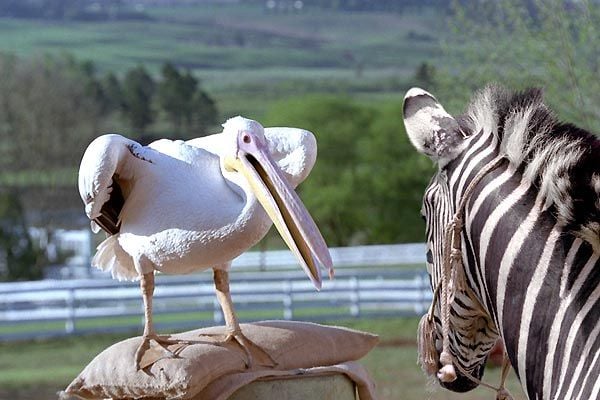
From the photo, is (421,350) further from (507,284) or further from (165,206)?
(165,206)

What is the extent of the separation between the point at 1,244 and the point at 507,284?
1183 inches

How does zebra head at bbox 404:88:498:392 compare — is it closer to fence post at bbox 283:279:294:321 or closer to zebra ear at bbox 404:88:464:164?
zebra ear at bbox 404:88:464:164

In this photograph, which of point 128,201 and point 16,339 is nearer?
point 128,201

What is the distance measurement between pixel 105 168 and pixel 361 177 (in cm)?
3804

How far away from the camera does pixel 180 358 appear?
462 cm

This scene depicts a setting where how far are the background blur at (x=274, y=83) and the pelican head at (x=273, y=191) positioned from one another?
9.01m

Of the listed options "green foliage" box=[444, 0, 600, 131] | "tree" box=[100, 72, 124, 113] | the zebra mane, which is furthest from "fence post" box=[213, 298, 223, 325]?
"tree" box=[100, 72, 124, 113]

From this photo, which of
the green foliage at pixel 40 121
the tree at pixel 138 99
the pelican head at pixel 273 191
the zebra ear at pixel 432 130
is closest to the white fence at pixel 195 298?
the pelican head at pixel 273 191

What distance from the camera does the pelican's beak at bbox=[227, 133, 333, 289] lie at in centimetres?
449

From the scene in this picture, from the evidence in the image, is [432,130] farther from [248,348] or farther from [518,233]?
[248,348]

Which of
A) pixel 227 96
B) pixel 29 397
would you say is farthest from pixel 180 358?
pixel 227 96

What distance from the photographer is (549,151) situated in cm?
337

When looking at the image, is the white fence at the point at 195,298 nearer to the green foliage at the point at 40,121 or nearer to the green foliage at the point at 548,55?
the green foliage at the point at 548,55

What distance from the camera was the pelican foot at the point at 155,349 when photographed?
4699 mm
